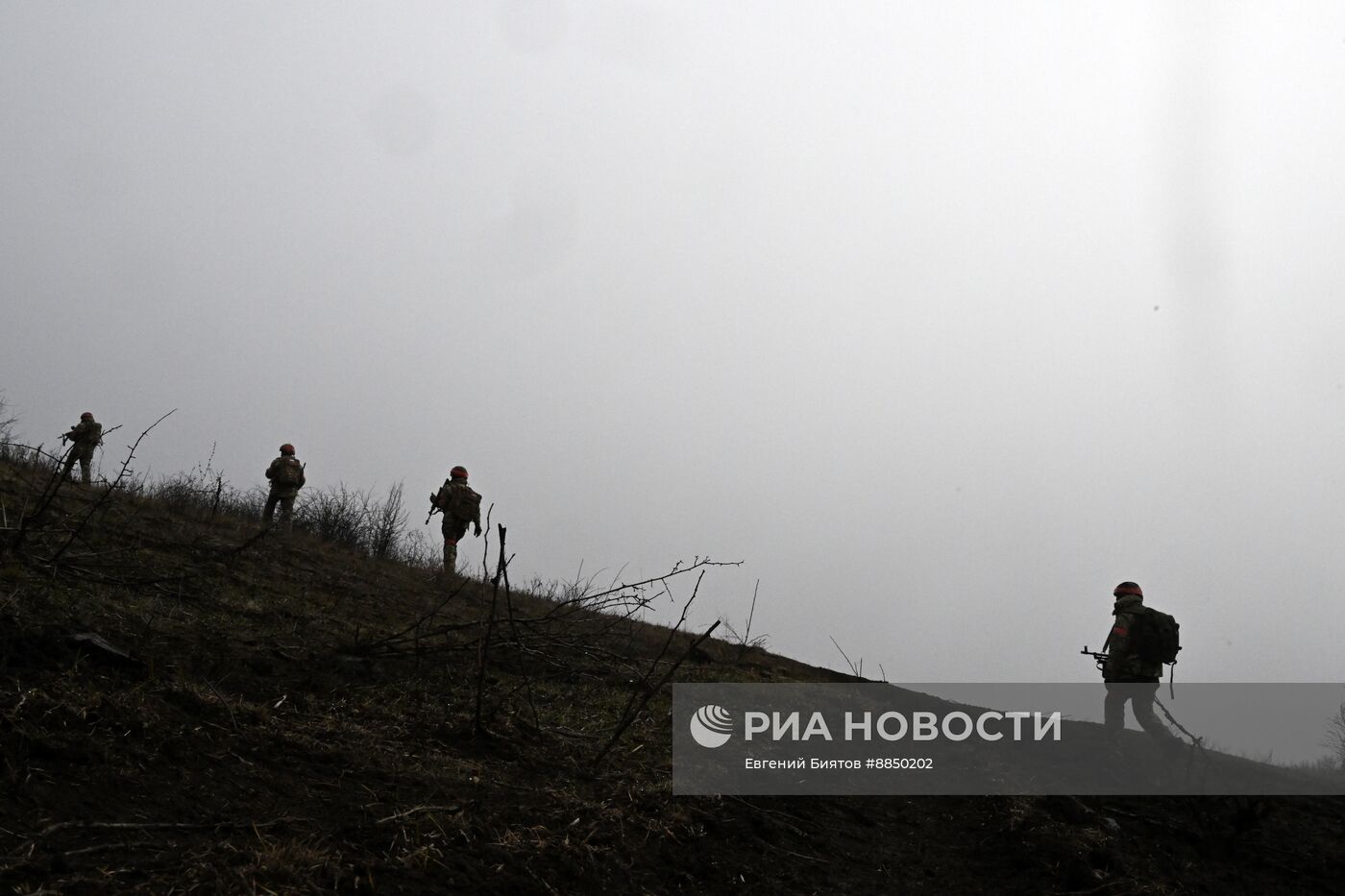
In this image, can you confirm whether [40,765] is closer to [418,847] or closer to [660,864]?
[418,847]

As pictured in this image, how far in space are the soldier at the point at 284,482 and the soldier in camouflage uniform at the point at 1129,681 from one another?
1171 centimetres

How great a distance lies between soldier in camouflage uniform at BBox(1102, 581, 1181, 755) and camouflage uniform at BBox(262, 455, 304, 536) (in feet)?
38.5

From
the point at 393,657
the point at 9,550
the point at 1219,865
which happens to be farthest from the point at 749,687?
the point at 9,550

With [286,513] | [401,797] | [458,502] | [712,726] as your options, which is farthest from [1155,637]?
[286,513]

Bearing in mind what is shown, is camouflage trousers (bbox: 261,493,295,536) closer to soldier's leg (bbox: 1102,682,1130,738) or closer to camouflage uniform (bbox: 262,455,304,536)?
camouflage uniform (bbox: 262,455,304,536)

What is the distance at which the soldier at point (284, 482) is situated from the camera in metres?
14.4

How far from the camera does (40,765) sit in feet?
11.6

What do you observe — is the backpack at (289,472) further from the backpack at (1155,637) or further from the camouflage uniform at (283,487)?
the backpack at (1155,637)

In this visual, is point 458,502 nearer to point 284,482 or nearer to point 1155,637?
point 284,482

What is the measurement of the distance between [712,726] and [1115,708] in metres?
3.89

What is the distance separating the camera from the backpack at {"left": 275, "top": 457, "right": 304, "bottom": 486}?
47.3 ft

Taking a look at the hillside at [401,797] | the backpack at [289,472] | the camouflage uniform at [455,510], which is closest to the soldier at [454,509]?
the camouflage uniform at [455,510]

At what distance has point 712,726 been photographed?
7.17m

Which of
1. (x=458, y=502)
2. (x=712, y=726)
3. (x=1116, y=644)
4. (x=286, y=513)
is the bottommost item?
(x=712, y=726)
